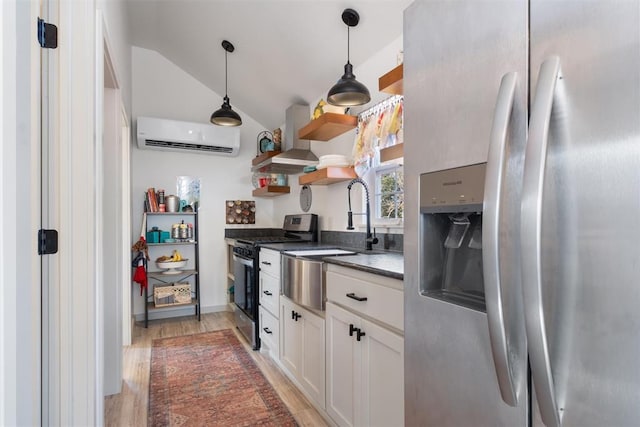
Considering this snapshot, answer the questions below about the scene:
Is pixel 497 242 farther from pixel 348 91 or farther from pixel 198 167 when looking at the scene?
pixel 198 167

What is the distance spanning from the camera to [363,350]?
62.4 inches

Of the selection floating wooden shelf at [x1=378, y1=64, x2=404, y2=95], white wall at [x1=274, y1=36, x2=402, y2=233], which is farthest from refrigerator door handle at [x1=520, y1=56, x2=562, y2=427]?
white wall at [x1=274, y1=36, x2=402, y2=233]

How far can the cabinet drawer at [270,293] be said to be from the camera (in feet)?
8.68

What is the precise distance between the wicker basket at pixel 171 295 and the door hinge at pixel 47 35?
3116mm

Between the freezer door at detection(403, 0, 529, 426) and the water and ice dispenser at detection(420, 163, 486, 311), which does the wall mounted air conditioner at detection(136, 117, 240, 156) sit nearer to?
the freezer door at detection(403, 0, 529, 426)

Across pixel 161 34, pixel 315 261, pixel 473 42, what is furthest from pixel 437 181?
pixel 161 34

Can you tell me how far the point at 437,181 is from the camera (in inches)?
38.1

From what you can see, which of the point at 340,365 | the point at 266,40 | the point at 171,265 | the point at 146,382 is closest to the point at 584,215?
Result: the point at 340,365

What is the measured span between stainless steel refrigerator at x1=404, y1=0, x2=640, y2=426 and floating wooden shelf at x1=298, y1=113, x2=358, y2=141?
1.66 metres

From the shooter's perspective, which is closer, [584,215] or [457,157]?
[584,215]

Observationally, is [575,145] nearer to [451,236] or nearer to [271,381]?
[451,236]

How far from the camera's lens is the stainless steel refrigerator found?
58 centimetres

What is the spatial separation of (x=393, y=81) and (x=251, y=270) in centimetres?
206

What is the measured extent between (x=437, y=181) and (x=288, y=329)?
182cm
